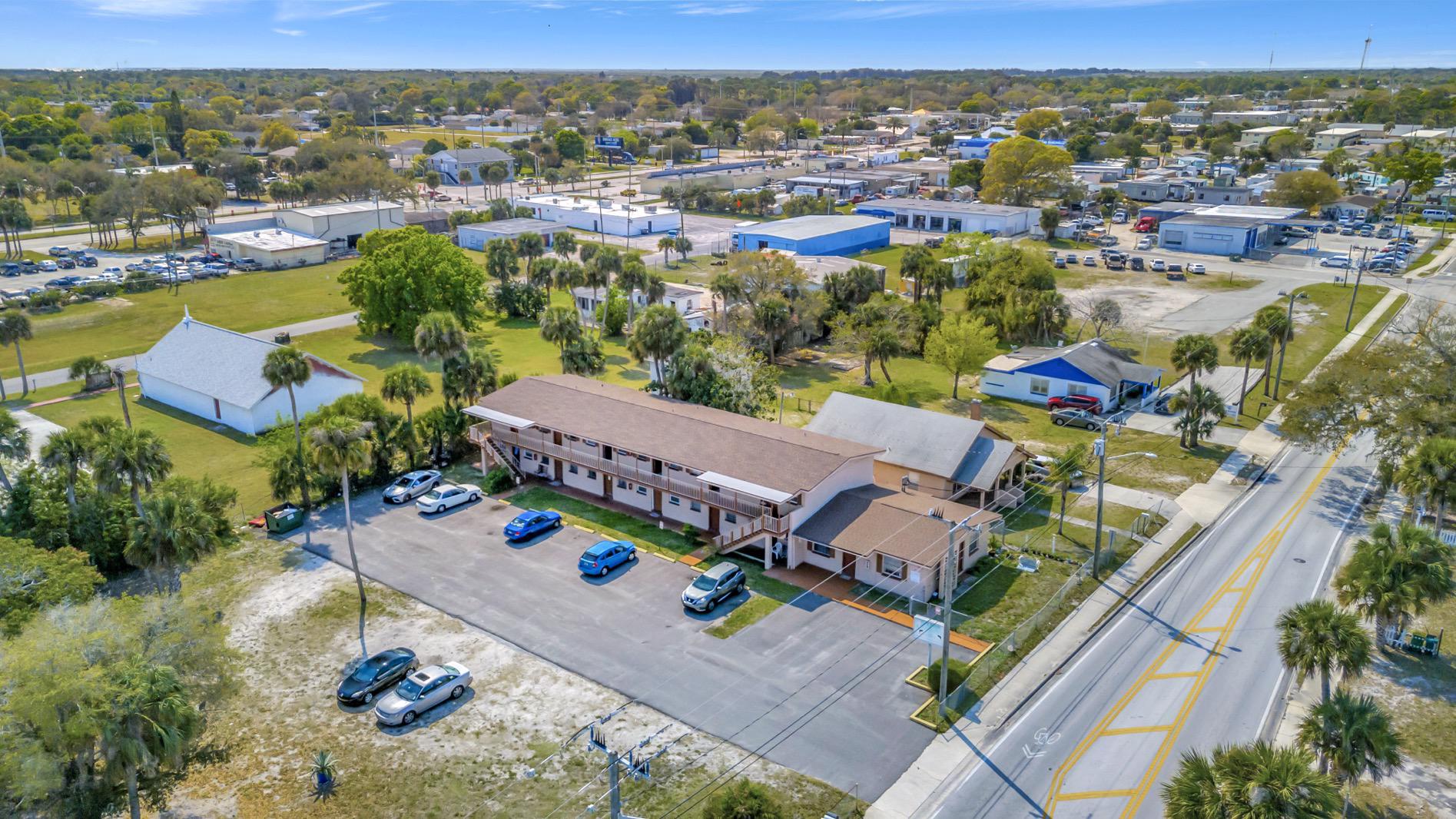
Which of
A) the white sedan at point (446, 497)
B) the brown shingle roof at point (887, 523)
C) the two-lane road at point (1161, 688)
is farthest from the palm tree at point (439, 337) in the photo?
the two-lane road at point (1161, 688)

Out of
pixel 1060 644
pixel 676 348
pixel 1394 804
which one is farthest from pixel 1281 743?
pixel 676 348

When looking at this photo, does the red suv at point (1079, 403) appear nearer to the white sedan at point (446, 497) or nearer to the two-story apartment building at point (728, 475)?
the two-story apartment building at point (728, 475)

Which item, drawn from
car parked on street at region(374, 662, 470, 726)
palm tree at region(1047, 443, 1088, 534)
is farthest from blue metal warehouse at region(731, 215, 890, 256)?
car parked on street at region(374, 662, 470, 726)

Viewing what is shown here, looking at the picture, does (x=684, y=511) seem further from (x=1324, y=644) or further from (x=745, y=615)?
(x=1324, y=644)

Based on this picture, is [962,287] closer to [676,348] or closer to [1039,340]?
[1039,340]

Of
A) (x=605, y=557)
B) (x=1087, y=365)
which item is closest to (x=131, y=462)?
(x=605, y=557)
